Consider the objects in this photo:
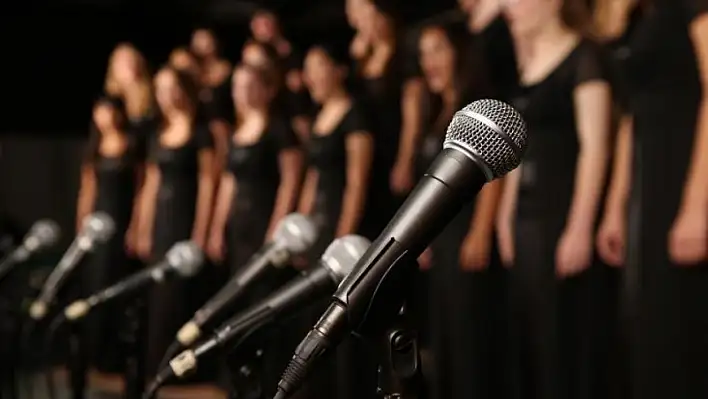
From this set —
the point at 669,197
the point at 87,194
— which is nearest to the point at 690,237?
the point at 669,197

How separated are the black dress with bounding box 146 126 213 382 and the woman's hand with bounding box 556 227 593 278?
169cm

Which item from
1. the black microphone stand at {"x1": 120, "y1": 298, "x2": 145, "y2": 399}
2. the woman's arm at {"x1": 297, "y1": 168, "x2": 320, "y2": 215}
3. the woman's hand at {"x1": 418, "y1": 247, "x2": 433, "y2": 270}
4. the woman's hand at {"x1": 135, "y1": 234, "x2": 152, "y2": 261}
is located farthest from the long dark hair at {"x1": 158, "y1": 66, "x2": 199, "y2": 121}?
the black microphone stand at {"x1": 120, "y1": 298, "x2": 145, "y2": 399}

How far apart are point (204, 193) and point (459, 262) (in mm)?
1299

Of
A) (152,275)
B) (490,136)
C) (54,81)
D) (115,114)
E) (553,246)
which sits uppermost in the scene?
(54,81)

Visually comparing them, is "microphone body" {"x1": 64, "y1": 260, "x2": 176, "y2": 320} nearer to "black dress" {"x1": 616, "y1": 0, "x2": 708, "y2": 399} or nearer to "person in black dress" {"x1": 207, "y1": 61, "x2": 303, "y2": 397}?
"black dress" {"x1": 616, "y1": 0, "x2": 708, "y2": 399}

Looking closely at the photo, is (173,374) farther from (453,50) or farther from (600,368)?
(453,50)

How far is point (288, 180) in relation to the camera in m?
2.87

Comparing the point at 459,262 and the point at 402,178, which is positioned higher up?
the point at 402,178

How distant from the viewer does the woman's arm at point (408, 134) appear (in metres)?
2.56

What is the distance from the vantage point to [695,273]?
1550 millimetres

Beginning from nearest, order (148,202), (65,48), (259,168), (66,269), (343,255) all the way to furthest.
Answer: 1. (343,255)
2. (66,269)
3. (259,168)
4. (148,202)
5. (65,48)

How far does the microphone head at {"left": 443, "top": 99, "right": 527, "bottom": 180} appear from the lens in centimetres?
92

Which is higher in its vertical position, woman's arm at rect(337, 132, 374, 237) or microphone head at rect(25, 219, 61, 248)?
microphone head at rect(25, 219, 61, 248)

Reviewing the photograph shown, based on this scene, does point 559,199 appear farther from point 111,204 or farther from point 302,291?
point 111,204
